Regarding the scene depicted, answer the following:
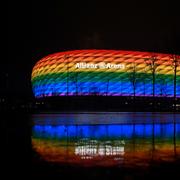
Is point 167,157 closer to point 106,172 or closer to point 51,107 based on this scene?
point 106,172

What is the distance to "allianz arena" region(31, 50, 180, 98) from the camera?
316 ft

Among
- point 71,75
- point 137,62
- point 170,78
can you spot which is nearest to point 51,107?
point 71,75

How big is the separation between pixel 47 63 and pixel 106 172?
9687cm

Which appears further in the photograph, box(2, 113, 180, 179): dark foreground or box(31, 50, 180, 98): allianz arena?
box(31, 50, 180, 98): allianz arena

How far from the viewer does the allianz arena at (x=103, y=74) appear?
96.4 meters

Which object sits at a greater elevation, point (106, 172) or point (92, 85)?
point (92, 85)

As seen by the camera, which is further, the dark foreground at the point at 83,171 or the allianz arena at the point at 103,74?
the allianz arena at the point at 103,74

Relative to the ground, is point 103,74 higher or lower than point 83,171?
higher

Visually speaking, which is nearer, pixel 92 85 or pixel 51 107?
pixel 51 107

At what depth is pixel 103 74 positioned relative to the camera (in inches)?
3819

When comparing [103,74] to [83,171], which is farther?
[103,74]

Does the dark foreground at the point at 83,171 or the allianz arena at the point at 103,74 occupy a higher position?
the allianz arena at the point at 103,74

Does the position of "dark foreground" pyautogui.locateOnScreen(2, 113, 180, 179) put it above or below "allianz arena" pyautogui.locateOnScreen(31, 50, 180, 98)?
below

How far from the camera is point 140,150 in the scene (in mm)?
10859
